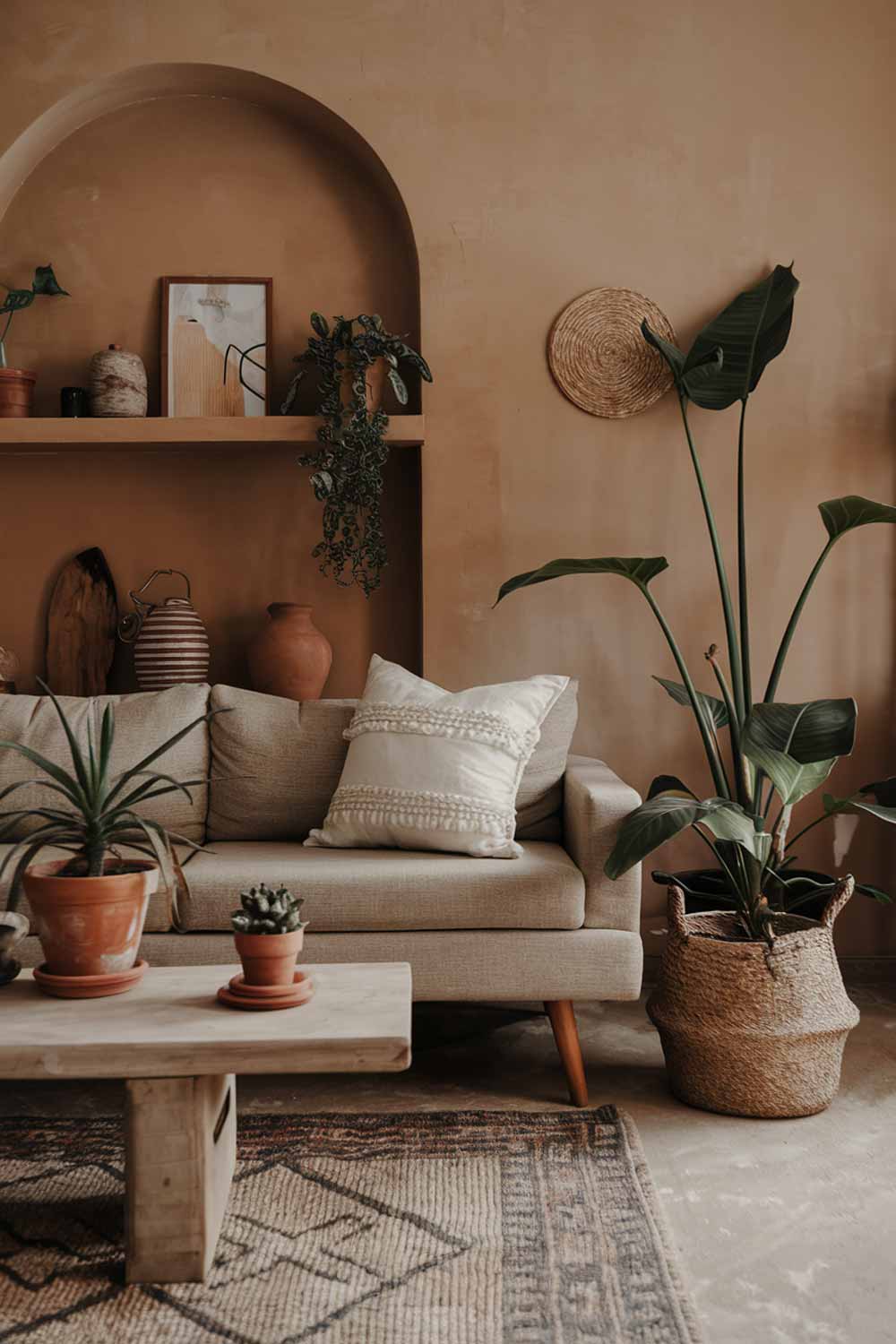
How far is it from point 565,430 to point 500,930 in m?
1.68

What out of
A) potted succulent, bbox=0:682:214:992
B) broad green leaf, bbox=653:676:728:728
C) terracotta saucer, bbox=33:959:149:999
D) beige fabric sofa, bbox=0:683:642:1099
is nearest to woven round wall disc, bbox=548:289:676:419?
broad green leaf, bbox=653:676:728:728

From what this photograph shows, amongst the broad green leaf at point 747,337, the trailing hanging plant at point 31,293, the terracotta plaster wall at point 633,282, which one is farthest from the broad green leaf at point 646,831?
the trailing hanging plant at point 31,293

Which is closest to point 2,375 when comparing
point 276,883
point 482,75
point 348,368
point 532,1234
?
point 348,368

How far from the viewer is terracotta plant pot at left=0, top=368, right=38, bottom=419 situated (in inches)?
135

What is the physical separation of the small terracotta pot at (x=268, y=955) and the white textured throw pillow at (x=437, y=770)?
88 centimetres

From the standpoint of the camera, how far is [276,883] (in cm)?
245

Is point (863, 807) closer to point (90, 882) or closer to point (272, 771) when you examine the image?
point (272, 771)

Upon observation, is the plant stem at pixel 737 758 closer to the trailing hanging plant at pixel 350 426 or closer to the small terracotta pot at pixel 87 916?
the trailing hanging plant at pixel 350 426

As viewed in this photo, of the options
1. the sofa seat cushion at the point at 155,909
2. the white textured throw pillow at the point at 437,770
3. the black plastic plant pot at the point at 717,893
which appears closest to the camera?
the sofa seat cushion at the point at 155,909

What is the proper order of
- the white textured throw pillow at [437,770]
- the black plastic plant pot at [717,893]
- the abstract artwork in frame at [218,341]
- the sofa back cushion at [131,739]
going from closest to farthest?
the white textured throw pillow at [437,770] → the black plastic plant pot at [717,893] → the sofa back cushion at [131,739] → the abstract artwork in frame at [218,341]

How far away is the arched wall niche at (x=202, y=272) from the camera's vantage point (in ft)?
11.8

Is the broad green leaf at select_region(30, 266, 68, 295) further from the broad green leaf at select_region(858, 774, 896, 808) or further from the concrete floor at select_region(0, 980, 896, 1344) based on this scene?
the broad green leaf at select_region(858, 774, 896, 808)

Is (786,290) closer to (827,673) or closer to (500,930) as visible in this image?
(827,673)

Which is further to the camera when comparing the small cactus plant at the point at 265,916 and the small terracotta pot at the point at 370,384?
the small terracotta pot at the point at 370,384
